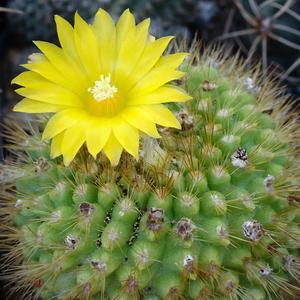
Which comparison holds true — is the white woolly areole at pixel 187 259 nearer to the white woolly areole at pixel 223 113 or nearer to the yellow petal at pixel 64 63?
the white woolly areole at pixel 223 113

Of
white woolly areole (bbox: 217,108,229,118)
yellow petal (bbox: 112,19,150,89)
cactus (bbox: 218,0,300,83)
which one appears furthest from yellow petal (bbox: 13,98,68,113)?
cactus (bbox: 218,0,300,83)

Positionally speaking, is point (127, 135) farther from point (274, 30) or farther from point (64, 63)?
point (274, 30)

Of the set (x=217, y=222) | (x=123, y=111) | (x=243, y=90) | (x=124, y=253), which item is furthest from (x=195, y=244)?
(x=243, y=90)

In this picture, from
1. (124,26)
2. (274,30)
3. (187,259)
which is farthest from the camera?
(274,30)

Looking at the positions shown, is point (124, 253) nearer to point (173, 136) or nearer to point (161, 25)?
point (173, 136)

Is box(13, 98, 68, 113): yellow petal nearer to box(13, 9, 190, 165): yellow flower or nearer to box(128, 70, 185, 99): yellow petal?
box(13, 9, 190, 165): yellow flower

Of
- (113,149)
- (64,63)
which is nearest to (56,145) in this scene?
(113,149)
